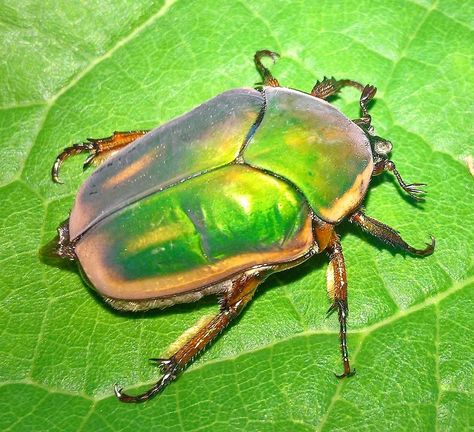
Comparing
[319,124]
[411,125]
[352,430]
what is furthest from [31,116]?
[352,430]

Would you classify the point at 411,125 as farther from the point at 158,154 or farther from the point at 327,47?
the point at 158,154

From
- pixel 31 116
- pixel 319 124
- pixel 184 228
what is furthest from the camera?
pixel 31 116

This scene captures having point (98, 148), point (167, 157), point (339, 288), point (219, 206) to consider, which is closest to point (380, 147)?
point (339, 288)

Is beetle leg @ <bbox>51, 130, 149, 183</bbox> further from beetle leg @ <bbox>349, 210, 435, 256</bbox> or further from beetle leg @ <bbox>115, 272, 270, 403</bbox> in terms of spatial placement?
beetle leg @ <bbox>349, 210, 435, 256</bbox>

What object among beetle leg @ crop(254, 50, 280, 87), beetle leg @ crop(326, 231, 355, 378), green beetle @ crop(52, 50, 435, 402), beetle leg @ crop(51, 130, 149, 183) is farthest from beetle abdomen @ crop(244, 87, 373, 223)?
beetle leg @ crop(51, 130, 149, 183)

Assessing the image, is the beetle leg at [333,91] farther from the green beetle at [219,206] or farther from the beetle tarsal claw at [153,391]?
the beetle tarsal claw at [153,391]

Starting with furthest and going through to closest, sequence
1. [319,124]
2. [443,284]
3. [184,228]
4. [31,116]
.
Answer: [31,116], [443,284], [319,124], [184,228]

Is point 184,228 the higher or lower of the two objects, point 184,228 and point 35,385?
the higher
